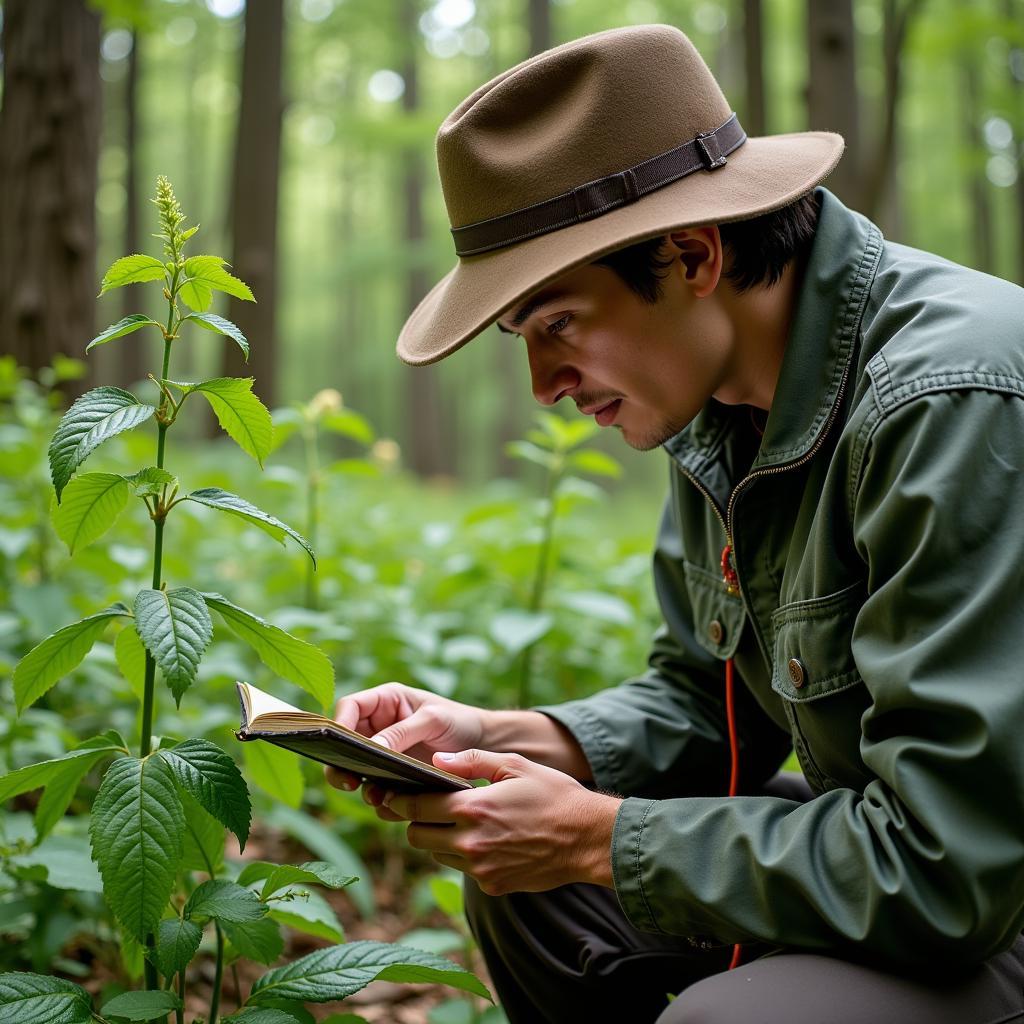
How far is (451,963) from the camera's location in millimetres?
1659

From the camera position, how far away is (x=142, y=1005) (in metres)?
1.44

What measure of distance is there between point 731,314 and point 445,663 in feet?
6.29

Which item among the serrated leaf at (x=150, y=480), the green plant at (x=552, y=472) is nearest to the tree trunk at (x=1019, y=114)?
the green plant at (x=552, y=472)

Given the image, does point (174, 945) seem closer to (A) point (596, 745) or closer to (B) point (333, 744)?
(B) point (333, 744)

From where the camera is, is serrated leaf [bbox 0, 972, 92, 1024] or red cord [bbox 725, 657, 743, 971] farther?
red cord [bbox 725, 657, 743, 971]

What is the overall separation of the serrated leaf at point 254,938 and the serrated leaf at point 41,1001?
0.21m

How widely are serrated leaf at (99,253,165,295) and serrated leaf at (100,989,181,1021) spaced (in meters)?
0.99

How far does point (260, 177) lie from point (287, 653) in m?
6.78

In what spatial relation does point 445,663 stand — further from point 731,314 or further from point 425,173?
point 425,173

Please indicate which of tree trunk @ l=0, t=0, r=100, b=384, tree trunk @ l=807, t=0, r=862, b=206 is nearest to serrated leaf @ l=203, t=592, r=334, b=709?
tree trunk @ l=0, t=0, r=100, b=384

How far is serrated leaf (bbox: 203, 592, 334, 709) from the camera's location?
157cm

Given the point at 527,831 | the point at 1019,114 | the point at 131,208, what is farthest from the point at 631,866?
the point at 131,208

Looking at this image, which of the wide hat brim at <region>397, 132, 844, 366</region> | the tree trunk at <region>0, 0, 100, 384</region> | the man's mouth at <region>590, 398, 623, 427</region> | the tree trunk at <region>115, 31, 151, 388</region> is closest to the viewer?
the wide hat brim at <region>397, 132, 844, 366</region>

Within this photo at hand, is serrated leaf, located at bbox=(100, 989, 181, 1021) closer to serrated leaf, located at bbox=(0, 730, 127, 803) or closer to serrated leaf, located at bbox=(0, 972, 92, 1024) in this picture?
serrated leaf, located at bbox=(0, 972, 92, 1024)
